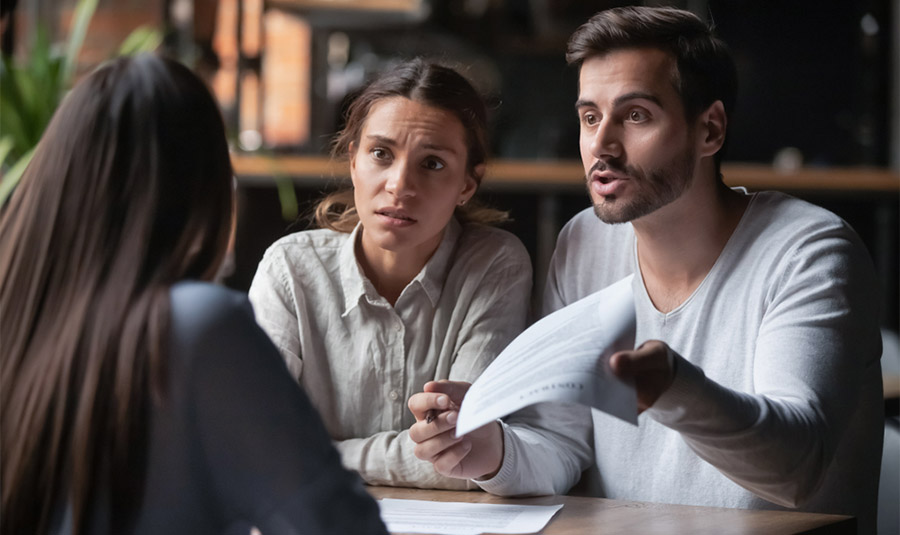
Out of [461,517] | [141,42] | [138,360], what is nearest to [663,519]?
[461,517]

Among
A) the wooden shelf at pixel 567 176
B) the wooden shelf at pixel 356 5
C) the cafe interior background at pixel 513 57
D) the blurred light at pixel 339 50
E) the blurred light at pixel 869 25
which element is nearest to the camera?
the wooden shelf at pixel 567 176

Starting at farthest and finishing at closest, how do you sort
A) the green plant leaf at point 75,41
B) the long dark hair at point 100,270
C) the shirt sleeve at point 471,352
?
the green plant leaf at point 75,41, the shirt sleeve at point 471,352, the long dark hair at point 100,270

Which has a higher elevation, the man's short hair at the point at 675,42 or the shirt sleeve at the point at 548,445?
the man's short hair at the point at 675,42

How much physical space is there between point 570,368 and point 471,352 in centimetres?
46

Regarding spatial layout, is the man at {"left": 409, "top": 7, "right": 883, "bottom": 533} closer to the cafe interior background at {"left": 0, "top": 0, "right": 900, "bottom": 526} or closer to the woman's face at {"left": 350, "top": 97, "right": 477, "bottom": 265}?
the woman's face at {"left": 350, "top": 97, "right": 477, "bottom": 265}

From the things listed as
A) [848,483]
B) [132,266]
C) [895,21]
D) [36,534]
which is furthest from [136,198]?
[895,21]

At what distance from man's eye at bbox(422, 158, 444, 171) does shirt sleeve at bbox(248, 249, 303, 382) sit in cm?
24

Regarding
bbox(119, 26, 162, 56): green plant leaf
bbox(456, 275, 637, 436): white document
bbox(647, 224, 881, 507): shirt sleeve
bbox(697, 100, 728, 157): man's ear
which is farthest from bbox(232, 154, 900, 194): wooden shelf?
bbox(456, 275, 637, 436): white document

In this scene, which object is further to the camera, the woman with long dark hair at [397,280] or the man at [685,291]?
the woman with long dark hair at [397,280]

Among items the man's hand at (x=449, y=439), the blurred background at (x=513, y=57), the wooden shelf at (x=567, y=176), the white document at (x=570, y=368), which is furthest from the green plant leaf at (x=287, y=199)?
the white document at (x=570, y=368)

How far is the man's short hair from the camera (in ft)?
4.45

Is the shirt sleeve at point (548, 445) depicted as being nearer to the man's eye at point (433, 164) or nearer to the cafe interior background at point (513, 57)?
the man's eye at point (433, 164)

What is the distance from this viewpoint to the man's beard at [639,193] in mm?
1343

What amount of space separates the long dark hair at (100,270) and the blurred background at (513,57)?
132 inches
